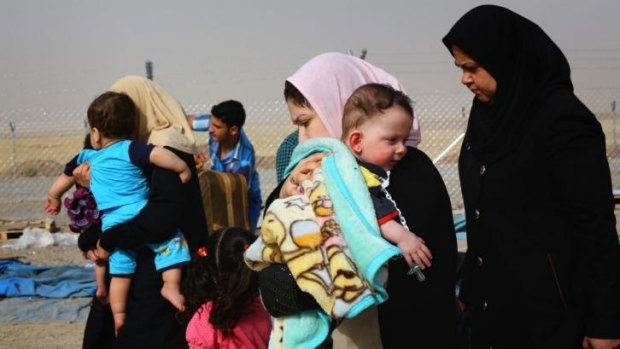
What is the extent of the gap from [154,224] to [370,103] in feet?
A: 5.42

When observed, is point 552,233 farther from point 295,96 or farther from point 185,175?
point 185,175

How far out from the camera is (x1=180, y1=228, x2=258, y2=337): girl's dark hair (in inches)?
148

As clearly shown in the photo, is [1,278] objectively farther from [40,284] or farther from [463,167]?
[463,167]

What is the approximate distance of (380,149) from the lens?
267 cm

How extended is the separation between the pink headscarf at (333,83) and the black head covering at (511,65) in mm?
292

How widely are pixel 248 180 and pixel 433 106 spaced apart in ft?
26.9

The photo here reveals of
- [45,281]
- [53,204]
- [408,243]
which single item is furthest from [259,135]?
[408,243]

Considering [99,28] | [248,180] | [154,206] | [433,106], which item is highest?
[154,206]

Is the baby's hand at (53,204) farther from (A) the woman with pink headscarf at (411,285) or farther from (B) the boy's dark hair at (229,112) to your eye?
(B) the boy's dark hair at (229,112)

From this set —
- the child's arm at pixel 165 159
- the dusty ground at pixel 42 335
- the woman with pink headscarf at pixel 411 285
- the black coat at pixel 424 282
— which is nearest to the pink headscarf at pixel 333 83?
the woman with pink headscarf at pixel 411 285

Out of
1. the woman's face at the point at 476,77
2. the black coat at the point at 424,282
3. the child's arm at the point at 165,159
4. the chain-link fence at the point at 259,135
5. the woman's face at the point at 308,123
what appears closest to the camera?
the black coat at the point at 424,282

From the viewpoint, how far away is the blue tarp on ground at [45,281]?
8.35 metres

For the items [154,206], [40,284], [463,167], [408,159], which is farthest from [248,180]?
[408,159]

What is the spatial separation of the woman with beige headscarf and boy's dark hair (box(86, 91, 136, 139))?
0.15m
